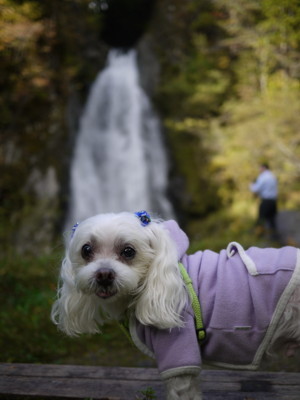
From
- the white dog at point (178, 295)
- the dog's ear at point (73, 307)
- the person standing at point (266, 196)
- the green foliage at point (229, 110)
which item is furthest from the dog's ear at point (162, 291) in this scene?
the green foliage at point (229, 110)

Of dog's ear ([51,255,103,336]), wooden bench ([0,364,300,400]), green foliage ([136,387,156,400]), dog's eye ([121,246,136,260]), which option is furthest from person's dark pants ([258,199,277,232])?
dog's eye ([121,246,136,260])

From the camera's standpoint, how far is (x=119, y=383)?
8.52ft

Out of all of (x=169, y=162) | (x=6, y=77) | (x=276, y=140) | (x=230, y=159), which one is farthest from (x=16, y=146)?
(x=276, y=140)

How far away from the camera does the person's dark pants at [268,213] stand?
9523 millimetres

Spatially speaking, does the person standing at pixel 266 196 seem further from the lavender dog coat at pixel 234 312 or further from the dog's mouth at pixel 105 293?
the dog's mouth at pixel 105 293

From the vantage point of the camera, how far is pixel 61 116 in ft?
43.1

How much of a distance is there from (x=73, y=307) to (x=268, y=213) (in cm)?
822

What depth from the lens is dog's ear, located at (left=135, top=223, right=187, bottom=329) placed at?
6.30 ft

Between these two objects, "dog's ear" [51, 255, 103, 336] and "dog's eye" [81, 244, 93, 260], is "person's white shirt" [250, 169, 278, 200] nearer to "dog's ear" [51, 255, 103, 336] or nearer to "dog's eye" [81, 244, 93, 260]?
"dog's ear" [51, 255, 103, 336]

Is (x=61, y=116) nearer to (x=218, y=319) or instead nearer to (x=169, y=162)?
(x=169, y=162)

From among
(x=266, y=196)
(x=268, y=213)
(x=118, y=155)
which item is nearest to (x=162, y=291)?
(x=266, y=196)

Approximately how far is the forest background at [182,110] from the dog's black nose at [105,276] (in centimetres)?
516

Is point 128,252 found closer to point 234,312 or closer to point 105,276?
point 105,276

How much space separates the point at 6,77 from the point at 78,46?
6001 millimetres
